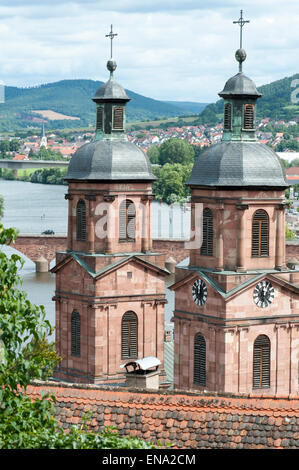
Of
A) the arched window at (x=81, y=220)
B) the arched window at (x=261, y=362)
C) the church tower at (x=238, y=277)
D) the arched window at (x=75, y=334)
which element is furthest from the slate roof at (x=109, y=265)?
the arched window at (x=261, y=362)

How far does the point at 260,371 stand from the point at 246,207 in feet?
18.0

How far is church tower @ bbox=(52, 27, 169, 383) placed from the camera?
1855 inches

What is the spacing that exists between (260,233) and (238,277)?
1.71m

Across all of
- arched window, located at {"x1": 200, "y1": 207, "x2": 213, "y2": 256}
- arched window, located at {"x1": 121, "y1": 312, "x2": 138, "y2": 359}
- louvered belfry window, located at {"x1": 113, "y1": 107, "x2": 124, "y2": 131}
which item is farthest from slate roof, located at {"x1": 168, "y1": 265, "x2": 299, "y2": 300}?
louvered belfry window, located at {"x1": 113, "y1": 107, "x2": 124, "y2": 131}

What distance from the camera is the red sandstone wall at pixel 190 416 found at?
3059 cm

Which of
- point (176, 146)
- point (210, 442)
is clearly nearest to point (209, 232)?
point (210, 442)

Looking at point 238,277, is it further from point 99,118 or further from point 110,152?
point 99,118

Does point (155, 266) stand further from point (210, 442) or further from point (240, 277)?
point (210, 442)

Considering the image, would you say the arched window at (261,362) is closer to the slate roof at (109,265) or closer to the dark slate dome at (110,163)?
the slate roof at (109,265)

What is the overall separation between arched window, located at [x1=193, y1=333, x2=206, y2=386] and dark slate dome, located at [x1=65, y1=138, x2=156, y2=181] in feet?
22.0

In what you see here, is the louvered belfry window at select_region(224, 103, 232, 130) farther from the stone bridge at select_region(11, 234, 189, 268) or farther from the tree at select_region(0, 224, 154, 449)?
the stone bridge at select_region(11, 234, 189, 268)

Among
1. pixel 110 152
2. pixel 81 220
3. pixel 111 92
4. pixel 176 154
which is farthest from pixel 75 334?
pixel 176 154

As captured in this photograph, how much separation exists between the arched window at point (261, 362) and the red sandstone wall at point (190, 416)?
32.1 ft

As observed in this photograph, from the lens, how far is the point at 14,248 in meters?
125
